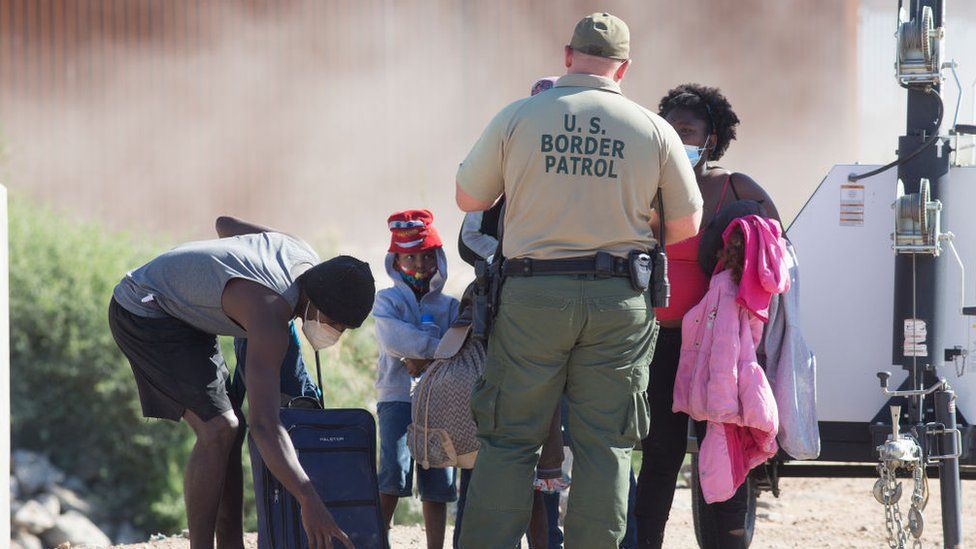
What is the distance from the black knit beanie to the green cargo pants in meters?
0.49

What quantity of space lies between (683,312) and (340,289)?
1.38 metres

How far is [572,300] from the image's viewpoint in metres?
3.94

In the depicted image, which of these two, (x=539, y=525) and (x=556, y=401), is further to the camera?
(x=539, y=525)

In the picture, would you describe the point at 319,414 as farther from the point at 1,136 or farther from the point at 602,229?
the point at 1,136

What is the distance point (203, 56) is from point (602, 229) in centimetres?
1188

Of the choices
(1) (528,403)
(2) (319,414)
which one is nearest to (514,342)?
(1) (528,403)

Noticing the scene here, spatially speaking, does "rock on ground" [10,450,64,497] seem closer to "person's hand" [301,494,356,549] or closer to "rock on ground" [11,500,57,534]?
"rock on ground" [11,500,57,534]

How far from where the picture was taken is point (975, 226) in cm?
511

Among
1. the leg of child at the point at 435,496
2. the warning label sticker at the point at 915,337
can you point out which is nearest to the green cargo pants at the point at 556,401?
the leg of child at the point at 435,496

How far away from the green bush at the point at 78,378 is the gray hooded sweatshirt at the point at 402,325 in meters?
7.80

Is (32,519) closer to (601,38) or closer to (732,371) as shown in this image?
(732,371)

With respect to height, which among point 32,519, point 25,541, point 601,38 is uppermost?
point 601,38

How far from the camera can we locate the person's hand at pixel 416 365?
16.9ft

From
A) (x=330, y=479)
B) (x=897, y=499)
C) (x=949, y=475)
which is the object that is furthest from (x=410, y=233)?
(x=949, y=475)
